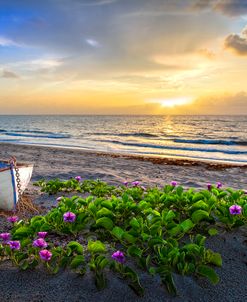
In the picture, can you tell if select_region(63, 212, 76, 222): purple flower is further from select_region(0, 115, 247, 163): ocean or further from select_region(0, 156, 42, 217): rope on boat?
select_region(0, 115, 247, 163): ocean

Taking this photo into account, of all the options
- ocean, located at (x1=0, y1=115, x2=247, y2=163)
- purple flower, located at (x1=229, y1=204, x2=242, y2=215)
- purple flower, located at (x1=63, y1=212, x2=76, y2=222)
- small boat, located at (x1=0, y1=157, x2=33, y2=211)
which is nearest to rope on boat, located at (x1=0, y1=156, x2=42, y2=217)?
small boat, located at (x1=0, y1=157, x2=33, y2=211)

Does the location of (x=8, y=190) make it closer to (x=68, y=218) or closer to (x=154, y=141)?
(x=68, y=218)

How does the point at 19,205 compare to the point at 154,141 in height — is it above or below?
above

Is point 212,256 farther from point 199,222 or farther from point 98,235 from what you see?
point 98,235

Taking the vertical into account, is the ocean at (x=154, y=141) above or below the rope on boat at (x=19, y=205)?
below

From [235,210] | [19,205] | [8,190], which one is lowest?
[19,205]

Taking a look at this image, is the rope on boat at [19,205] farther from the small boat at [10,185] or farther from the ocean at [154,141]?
the ocean at [154,141]

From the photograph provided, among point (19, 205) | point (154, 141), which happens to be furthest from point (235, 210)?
point (154, 141)

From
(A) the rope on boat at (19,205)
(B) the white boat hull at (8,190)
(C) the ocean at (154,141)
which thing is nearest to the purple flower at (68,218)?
(A) the rope on boat at (19,205)

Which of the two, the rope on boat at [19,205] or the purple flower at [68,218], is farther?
the rope on boat at [19,205]

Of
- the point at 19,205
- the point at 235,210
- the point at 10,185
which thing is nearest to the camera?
the point at 235,210

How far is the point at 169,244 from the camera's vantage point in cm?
330

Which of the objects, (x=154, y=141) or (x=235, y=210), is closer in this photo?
(x=235, y=210)

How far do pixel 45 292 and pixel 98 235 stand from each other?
1091 mm
